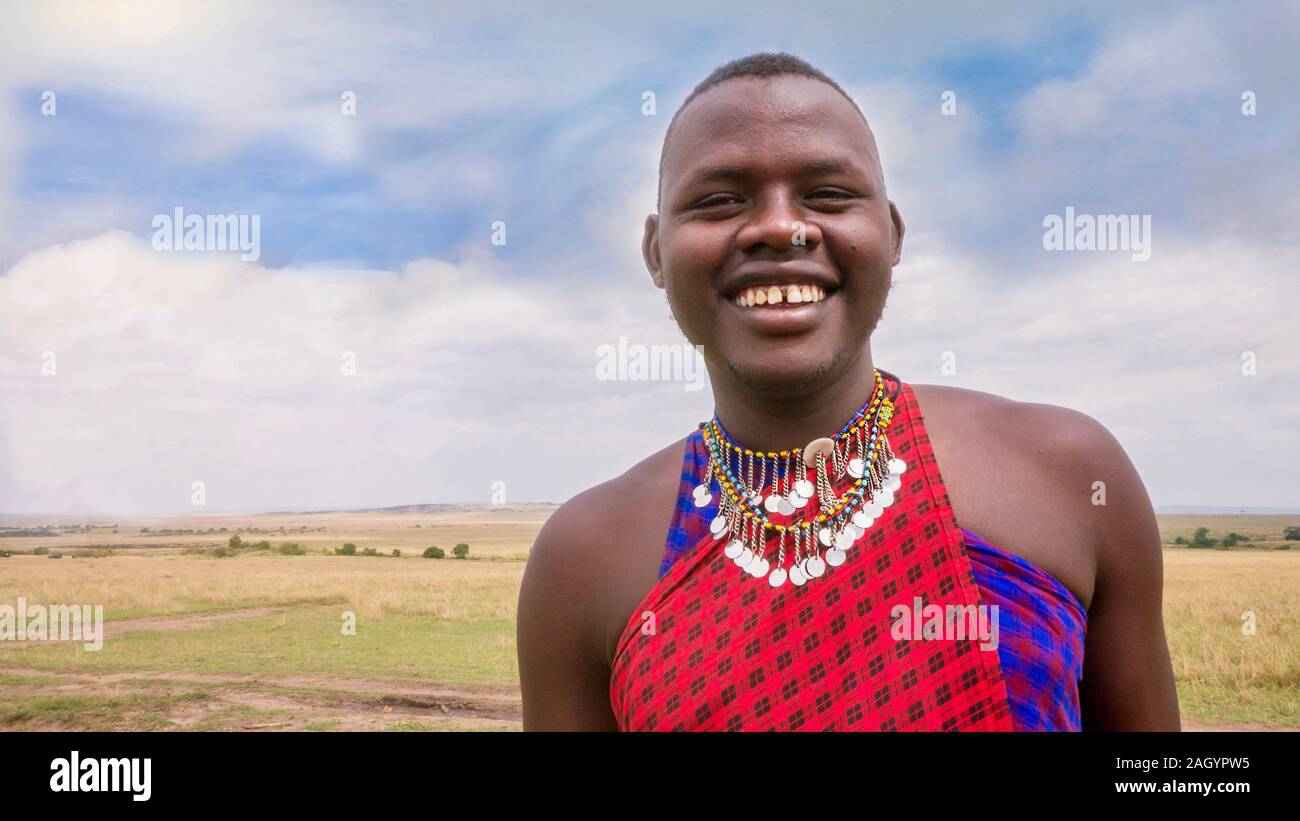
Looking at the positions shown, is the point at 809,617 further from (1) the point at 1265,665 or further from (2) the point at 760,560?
(1) the point at 1265,665

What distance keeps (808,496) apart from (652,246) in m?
1.14

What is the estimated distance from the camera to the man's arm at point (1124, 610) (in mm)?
2949

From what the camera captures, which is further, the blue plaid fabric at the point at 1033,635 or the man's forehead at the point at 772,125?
the man's forehead at the point at 772,125

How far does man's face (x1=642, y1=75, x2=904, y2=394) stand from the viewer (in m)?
2.79

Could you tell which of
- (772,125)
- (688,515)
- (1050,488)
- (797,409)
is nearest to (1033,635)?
(1050,488)

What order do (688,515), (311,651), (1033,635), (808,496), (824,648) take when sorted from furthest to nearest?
(311,651) → (688,515) → (808,496) → (824,648) → (1033,635)

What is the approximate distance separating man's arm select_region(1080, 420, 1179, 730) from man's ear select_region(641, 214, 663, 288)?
5.39ft

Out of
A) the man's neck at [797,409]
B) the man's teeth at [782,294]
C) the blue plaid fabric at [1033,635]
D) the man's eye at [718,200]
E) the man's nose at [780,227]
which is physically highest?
the man's eye at [718,200]

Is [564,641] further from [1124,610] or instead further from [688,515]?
[1124,610]

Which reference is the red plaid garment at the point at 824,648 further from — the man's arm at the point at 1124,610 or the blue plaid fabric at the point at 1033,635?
the man's arm at the point at 1124,610

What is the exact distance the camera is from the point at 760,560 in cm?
295

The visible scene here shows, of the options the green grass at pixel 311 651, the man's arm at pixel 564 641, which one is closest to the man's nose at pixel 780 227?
the man's arm at pixel 564 641

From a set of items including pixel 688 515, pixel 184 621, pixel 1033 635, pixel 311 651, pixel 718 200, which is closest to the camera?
pixel 1033 635

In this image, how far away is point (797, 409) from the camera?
9.96 feet
